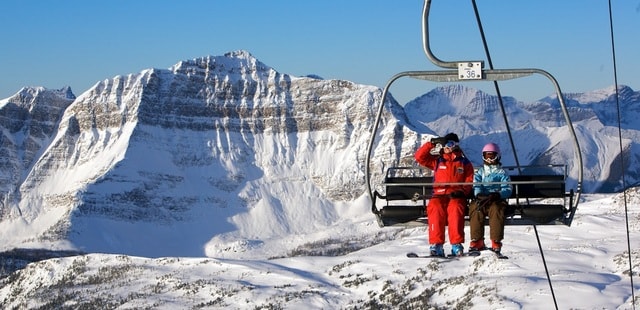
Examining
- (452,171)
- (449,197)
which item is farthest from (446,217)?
(452,171)

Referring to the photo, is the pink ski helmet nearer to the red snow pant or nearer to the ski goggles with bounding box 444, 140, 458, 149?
the ski goggles with bounding box 444, 140, 458, 149

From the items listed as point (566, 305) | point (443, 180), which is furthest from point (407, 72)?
point (566, 305)

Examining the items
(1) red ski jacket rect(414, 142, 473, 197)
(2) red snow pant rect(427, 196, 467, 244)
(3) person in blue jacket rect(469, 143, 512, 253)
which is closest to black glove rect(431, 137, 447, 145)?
(1) red ski jacket rect(414, 142, 473, 197)

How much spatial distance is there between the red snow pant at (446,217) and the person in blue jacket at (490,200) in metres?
0.29

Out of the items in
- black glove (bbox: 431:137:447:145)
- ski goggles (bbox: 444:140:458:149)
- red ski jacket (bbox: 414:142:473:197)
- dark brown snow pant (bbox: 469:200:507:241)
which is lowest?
dark brown snow pant (bbox: 469:200:507:241)

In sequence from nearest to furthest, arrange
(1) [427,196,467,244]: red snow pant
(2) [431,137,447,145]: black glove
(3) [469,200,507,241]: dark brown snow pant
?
(3) [469,200,507,241]: dark brown snow pant → (1) [427,196,467,244]: red snow pant → (2) [431,137,447,145]: black glove

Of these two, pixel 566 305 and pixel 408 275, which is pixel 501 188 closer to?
pixel 566 305

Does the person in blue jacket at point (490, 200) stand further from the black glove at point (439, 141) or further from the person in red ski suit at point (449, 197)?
the black glove at point (439, 141)

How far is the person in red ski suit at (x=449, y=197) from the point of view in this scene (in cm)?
2530

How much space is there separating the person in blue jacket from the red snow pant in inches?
11.4

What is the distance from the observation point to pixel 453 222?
996 inches

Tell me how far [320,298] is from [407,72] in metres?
156

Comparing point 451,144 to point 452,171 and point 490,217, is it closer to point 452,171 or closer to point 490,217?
point 452,171

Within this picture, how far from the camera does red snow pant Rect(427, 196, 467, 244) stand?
25.3 m
